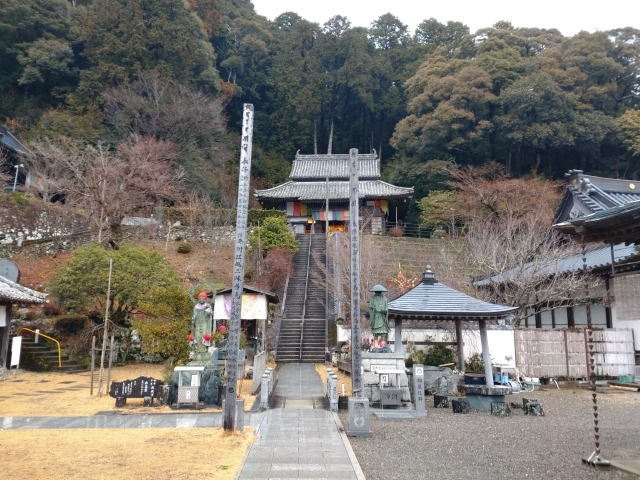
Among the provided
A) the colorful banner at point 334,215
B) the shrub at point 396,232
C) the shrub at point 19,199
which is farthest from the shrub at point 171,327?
the colorful banner at point 334,215

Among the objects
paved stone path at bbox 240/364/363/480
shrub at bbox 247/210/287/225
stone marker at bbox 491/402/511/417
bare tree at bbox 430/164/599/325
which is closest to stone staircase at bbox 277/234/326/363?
shrub at bbox 247/210/287/225

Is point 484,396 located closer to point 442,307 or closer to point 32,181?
point 442,307

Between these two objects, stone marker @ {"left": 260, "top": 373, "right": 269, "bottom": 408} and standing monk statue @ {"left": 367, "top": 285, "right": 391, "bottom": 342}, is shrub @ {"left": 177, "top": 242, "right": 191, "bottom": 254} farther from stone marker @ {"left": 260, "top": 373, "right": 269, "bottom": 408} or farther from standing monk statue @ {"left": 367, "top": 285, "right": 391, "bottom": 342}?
standing monk statue @ {"left": 367, "top": 285, "right": 391, "bottom": 342}

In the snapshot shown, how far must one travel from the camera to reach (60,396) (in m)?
12.9

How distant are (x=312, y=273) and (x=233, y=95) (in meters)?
28.3

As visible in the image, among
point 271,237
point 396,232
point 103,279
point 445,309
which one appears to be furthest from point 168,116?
point 445,309

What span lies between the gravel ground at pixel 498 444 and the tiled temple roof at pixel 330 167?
109 feet

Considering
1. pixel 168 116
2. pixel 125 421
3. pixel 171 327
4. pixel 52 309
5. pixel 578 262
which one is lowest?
pixel 125 421

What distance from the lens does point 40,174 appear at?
3077 cm

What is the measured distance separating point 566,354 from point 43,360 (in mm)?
18146

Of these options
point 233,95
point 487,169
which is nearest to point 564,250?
point 487,169

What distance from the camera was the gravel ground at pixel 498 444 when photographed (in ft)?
21.7

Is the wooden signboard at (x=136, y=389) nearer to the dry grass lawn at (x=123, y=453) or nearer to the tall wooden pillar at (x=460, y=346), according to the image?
the dry grass lawn at (x=123, y=453)

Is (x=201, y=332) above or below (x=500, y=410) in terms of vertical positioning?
above
